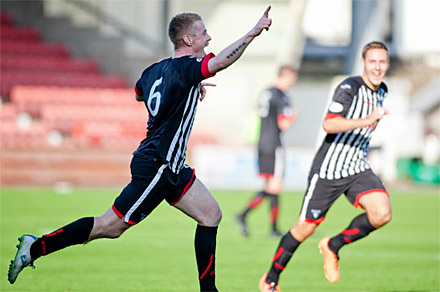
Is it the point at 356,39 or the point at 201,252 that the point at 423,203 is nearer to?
the point at 201,252

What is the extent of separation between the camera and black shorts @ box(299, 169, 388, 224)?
6730 millimetres

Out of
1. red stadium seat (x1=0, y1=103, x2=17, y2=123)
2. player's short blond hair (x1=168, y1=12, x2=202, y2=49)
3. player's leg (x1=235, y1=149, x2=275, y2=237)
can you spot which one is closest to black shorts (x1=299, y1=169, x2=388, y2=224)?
player's short blond hair (x1=168, y1=12, x2=202, y2=49)

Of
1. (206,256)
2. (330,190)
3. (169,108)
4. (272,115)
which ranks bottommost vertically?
(206,256)

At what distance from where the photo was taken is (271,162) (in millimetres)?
12133

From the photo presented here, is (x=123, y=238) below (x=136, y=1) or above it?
below

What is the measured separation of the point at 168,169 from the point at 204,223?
52 centimetres

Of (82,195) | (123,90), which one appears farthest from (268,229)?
(123,90)

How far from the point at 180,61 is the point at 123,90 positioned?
21.7 meters

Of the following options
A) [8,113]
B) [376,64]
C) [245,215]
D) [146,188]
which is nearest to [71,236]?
[146,188]

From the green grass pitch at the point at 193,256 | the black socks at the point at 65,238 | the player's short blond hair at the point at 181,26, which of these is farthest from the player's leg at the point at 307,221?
the player's short blond hair at the point at 181,26

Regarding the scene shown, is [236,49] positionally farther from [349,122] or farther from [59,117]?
[59,117]

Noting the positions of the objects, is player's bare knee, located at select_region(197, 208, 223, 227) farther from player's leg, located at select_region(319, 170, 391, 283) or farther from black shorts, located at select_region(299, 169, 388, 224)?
player's leg, located at select_region(319, 170, 391, 283)

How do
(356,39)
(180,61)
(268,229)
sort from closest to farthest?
(180,61)
(268,229)
(356,39)

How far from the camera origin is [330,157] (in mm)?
6855
